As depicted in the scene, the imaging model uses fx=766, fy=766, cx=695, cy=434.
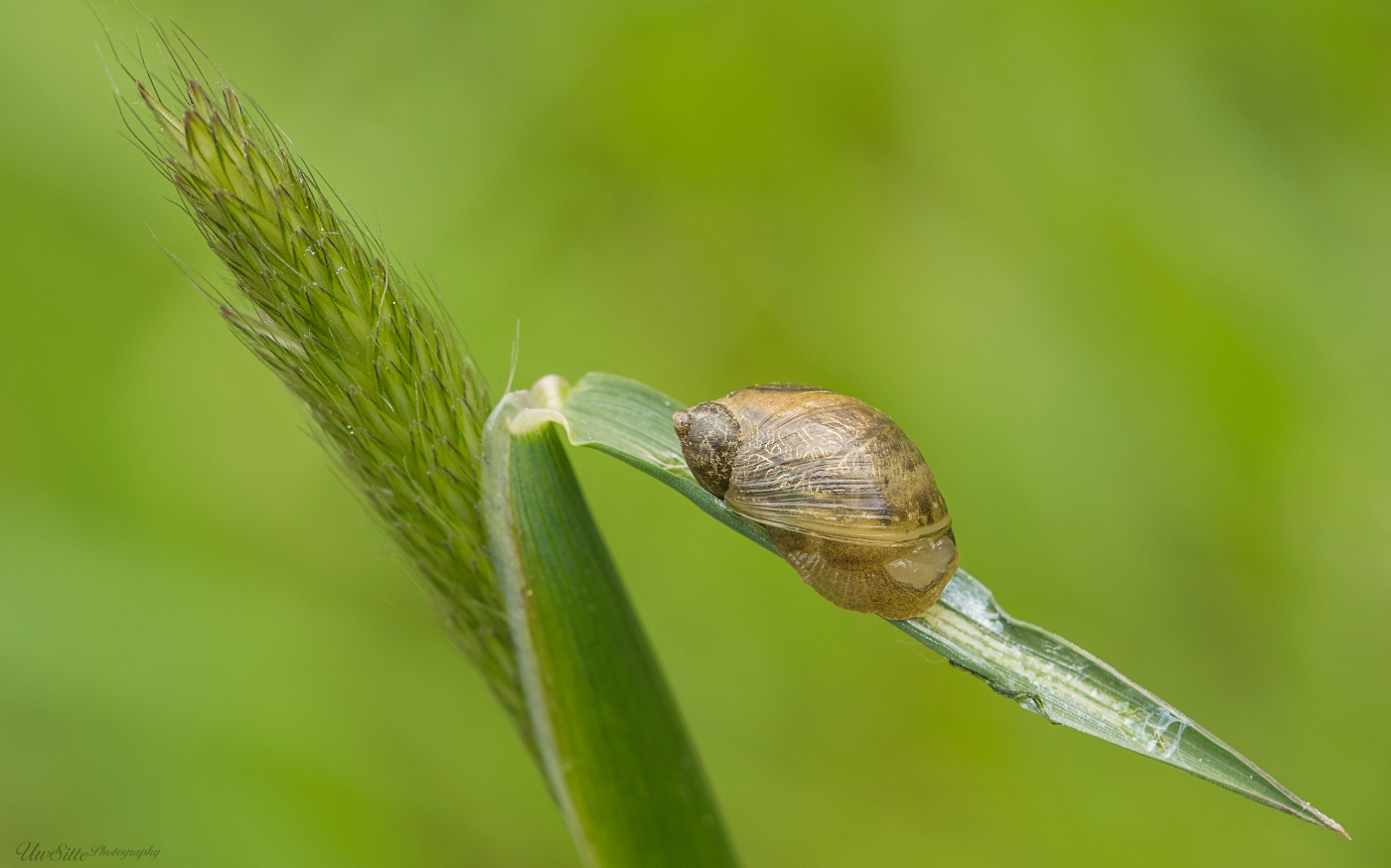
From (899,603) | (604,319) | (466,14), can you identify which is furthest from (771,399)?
(466,14)

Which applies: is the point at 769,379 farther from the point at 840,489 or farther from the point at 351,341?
the point at 351,341

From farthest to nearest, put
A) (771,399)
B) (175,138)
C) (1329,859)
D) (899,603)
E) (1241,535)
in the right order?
(1241,535) → (1329,859) → (771,399) → (899,603) → (175,138)

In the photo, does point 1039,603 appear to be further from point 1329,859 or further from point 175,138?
point 175,138

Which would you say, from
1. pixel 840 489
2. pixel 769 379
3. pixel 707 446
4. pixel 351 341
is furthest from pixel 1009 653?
pixel 769 379

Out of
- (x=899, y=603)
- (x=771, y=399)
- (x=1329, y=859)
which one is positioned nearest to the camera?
(x=899, y=603)

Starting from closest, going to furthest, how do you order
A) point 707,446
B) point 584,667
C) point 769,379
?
point 584,667 → point 707,446 → point 769,379

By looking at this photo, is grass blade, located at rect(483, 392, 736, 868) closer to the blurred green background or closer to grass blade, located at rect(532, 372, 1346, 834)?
grass blade, located at rect(532, 372, 1346, 834)
